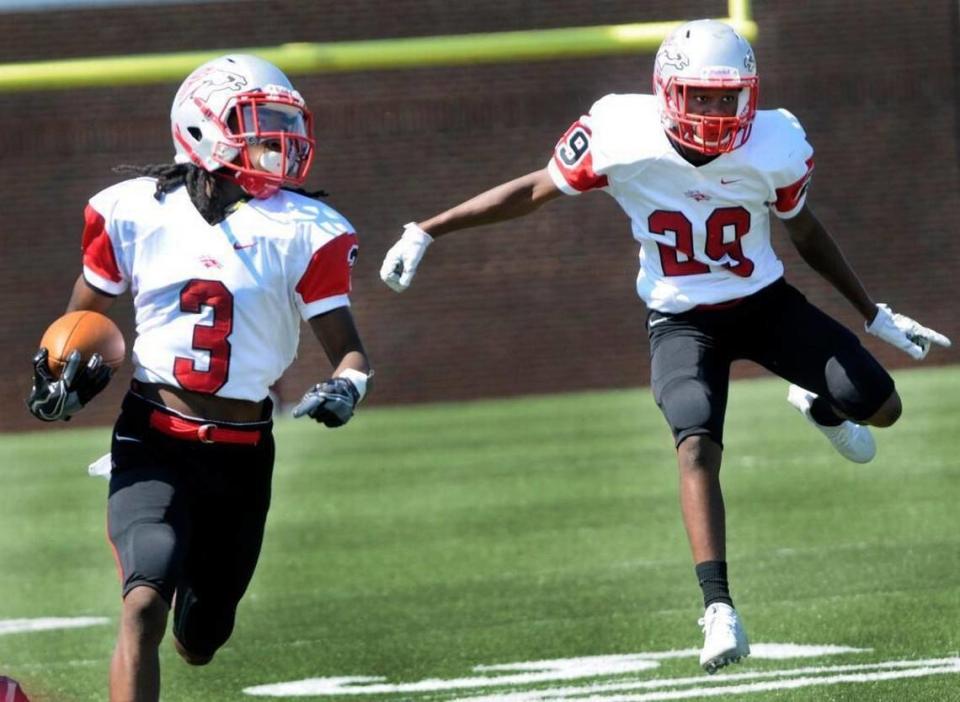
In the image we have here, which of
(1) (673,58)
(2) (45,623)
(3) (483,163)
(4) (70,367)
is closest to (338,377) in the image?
(4) (70,367)

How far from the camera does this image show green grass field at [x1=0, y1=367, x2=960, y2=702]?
5781 millimetres

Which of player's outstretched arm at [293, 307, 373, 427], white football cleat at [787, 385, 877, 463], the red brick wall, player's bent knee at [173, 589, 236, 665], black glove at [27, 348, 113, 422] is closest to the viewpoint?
player's outstretched arm at [293, 307, 373, 427]

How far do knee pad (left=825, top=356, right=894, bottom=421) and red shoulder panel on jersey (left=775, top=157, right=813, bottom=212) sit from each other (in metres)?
0.50

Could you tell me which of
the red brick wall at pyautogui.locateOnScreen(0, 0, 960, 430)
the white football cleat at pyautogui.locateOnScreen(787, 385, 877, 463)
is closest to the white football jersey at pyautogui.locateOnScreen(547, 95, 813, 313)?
the white football cleat at pyautogui.locateOnScreen(787, 385, 877, 463)

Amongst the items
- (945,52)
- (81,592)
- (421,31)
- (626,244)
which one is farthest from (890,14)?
(81,592)

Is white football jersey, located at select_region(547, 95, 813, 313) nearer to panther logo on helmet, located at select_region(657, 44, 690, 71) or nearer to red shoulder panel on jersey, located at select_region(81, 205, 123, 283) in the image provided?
panther logo on helmet, located at select_region(657, 44, 690, 71)

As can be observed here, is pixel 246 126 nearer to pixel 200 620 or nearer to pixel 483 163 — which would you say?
pixel 200 620

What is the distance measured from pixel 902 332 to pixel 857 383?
1.53 feet

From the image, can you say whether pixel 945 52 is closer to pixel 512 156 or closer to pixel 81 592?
pixel 512 156

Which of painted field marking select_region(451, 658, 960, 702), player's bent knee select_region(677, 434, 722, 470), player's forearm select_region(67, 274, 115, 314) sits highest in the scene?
player's forearm select_region(67, 274, 115, 314)

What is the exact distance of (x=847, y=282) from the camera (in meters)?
5.71

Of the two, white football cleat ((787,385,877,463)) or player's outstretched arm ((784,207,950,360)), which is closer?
player's outstretched arm ((784,207,950,360))

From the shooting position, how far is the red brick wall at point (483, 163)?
1850 cm

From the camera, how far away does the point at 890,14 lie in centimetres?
1886
